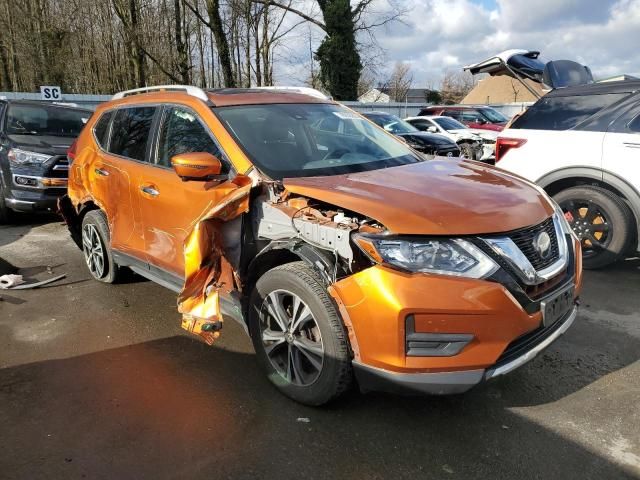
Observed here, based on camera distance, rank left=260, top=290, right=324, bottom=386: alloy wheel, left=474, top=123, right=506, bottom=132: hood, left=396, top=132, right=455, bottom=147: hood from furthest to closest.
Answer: left=474, top=123, right=506, bottom=132: hood, left=396, top=132, right=455, bottom=147: hood, left=260, top=290, right=324, bottom=386: alloy wheel

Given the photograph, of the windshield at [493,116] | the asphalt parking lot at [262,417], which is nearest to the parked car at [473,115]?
the windshield at [493,116]

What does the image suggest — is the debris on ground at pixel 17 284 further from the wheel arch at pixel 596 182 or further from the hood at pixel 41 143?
the wheel arch at pixel 596 182

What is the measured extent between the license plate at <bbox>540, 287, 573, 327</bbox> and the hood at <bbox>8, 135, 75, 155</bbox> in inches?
275

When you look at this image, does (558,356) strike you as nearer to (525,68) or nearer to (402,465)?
(402,465)

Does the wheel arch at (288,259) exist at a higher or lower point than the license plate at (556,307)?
higher

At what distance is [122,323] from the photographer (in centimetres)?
404

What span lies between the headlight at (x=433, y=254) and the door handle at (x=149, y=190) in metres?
1.93

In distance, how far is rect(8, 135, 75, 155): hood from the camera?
7.21 m

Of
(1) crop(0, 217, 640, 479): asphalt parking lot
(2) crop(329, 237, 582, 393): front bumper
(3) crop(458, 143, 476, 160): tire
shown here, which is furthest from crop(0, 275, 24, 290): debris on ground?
(3) crop(458, 143, 476, 160): tire

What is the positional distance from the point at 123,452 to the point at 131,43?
17858 millimetres

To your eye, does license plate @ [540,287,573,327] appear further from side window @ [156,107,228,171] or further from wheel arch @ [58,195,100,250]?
wheel arch @ [58,195,100,250]

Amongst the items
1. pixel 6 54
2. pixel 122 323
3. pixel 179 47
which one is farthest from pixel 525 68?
pixel 6 54

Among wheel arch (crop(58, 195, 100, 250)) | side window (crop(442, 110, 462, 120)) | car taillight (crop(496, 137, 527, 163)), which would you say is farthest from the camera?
side window (crop(442, 110, 462, 120))

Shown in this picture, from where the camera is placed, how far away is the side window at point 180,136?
3359 millimetres
